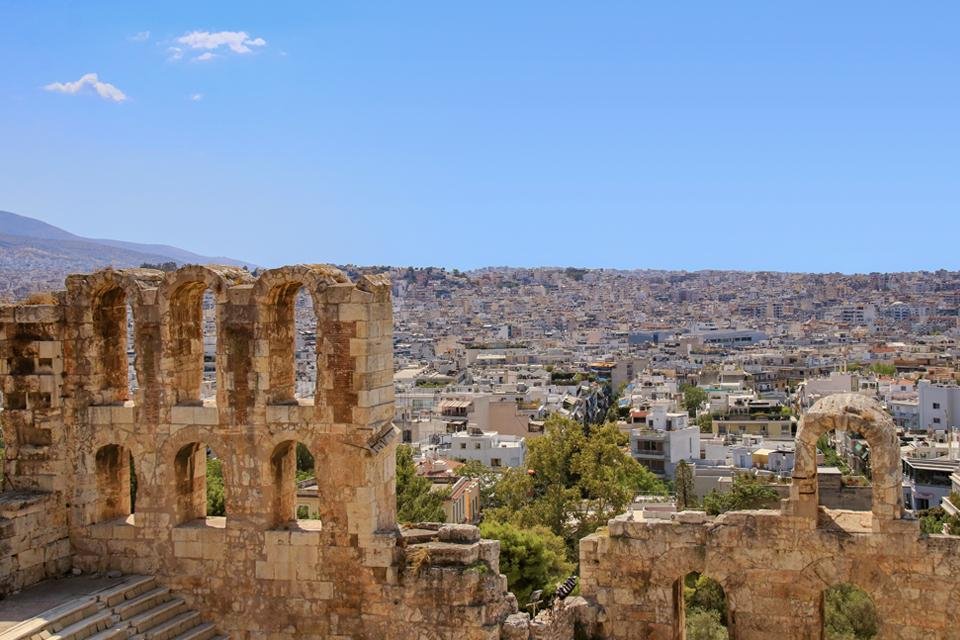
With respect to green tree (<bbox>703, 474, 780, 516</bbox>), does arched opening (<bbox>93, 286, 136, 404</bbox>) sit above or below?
above

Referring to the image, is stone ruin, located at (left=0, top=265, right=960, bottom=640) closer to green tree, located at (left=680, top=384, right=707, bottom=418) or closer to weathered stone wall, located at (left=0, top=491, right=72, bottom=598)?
weathered stone wall, located at (left=0, top=491, right=72, bottom=598)

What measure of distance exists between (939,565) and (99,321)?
42.6 ft

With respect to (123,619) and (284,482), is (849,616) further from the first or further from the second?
(123,619)

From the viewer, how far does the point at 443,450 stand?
70312mm

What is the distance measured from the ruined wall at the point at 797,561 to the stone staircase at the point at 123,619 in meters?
6.11

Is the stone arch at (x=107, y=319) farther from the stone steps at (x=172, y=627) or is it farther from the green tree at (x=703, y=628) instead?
the green tree at (x=703, y=628)

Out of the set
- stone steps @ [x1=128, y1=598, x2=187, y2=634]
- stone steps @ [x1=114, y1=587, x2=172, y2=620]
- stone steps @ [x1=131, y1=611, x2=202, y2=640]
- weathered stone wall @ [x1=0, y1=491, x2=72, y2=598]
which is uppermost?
weathered stone wall @ [x1=0, y1=491, x2=72, y2=598]

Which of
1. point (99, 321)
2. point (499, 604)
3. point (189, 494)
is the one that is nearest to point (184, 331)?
point (99, 321)

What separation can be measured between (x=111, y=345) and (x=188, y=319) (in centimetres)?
140

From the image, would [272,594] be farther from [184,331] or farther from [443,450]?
[443,450]

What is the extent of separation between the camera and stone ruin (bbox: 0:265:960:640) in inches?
526

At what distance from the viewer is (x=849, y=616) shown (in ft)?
78.3

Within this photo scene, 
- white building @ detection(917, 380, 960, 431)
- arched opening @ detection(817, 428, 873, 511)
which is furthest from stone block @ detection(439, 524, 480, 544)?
white building @ detection(917, 380, 960, 431)

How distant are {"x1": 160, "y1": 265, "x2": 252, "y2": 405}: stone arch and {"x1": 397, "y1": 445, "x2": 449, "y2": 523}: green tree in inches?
771
